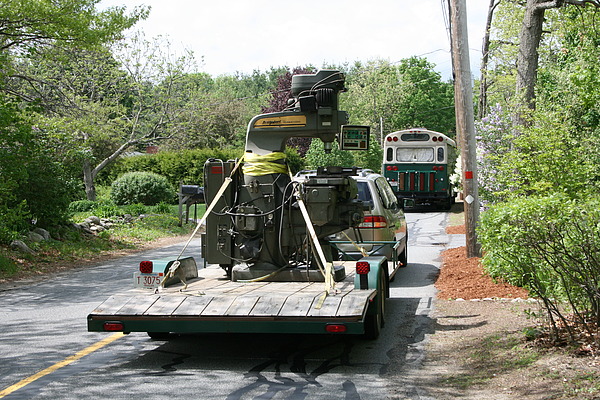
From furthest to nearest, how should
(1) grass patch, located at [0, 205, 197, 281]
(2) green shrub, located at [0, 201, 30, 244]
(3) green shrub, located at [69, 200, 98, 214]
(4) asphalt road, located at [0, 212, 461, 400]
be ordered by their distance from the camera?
1. (3) green shrub, located at [69, 200, 98, 214]
2. (1) grass patch, located at [0, 205, 197, 281]
3. (2) green shrub, located at [0, 201, 30, 244]
4. (4) asphalt road, located at [0, 212, 461, 400]

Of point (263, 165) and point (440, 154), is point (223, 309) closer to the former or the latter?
point (263, 165)

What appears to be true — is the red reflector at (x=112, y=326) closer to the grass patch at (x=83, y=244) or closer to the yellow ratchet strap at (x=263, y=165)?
the yellow ratchet strap at (x=263, y=165)

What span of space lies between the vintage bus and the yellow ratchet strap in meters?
23.7

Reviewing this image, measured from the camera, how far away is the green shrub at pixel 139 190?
34156 millimetres

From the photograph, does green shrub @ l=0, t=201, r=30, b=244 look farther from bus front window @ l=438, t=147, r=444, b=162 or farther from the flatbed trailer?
bus front window @ l=438, t=147, r=444, b=162

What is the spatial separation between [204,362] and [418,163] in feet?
85.9

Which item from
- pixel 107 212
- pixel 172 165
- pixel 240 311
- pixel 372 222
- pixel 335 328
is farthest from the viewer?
pixel 172 165

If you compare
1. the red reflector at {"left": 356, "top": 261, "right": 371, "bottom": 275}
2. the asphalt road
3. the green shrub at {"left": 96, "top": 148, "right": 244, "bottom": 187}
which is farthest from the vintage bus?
the red reflector at {"left": 356, "top": 261, "right": 371, "bottom": 275}

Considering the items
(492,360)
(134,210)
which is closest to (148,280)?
(492,360)

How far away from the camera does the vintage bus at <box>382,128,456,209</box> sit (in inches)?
1273

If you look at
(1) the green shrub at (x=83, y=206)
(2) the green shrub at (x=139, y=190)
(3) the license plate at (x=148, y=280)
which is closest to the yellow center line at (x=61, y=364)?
(3) the license plate at (x=148, y=280)

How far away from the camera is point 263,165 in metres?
8.80

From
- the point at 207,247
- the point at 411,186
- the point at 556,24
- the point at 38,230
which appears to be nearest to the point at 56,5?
the point at 38,230

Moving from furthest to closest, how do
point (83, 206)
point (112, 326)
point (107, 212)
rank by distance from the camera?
point (83, 206) → point (107, 212) → point (112, 326)
